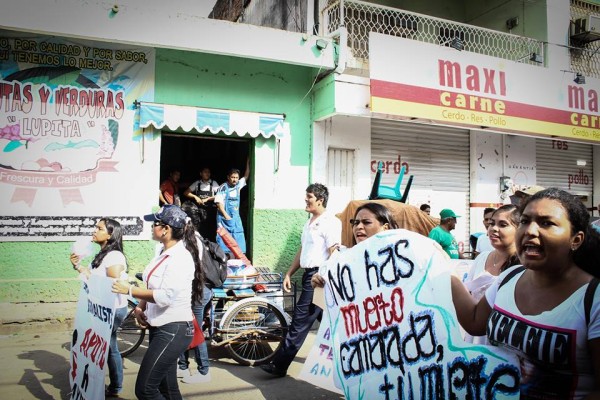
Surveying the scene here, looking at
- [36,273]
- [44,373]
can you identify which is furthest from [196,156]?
[44,373]

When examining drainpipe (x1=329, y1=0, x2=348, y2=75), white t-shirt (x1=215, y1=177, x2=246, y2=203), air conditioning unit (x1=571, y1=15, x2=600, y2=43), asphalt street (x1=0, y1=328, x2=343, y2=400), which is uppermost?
air conditioning unit (x1=571, y1=15, x2=600, y2=43)

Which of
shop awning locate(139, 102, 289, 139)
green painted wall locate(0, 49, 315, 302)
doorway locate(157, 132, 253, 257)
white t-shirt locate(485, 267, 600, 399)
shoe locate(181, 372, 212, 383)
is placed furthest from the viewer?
doorway locate(157, 132, 253, 257)

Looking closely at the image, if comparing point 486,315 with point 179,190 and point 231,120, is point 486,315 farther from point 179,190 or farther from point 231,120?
point 179,190

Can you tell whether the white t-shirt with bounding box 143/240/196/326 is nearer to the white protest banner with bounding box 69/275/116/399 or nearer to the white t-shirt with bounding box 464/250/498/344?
the white protest banner with bounding box 69/275/116/399

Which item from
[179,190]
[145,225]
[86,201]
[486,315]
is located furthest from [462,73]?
[486,315]

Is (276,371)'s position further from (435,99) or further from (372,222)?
(435,99)

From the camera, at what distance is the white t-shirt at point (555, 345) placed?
169 centimetres

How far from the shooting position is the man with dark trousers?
482 centimetres

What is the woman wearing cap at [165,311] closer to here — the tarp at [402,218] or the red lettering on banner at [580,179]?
the tarp at [402,218]

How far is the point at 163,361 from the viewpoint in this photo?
3174 mm

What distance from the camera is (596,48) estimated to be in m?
11.9

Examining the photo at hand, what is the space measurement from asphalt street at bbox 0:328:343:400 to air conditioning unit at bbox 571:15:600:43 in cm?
1028

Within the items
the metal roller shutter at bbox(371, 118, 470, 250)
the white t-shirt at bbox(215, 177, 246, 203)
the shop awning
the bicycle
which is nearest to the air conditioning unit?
the metal roller shutter at bbox(371, 118, 470, 250)

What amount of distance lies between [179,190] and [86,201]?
199 centimetres
